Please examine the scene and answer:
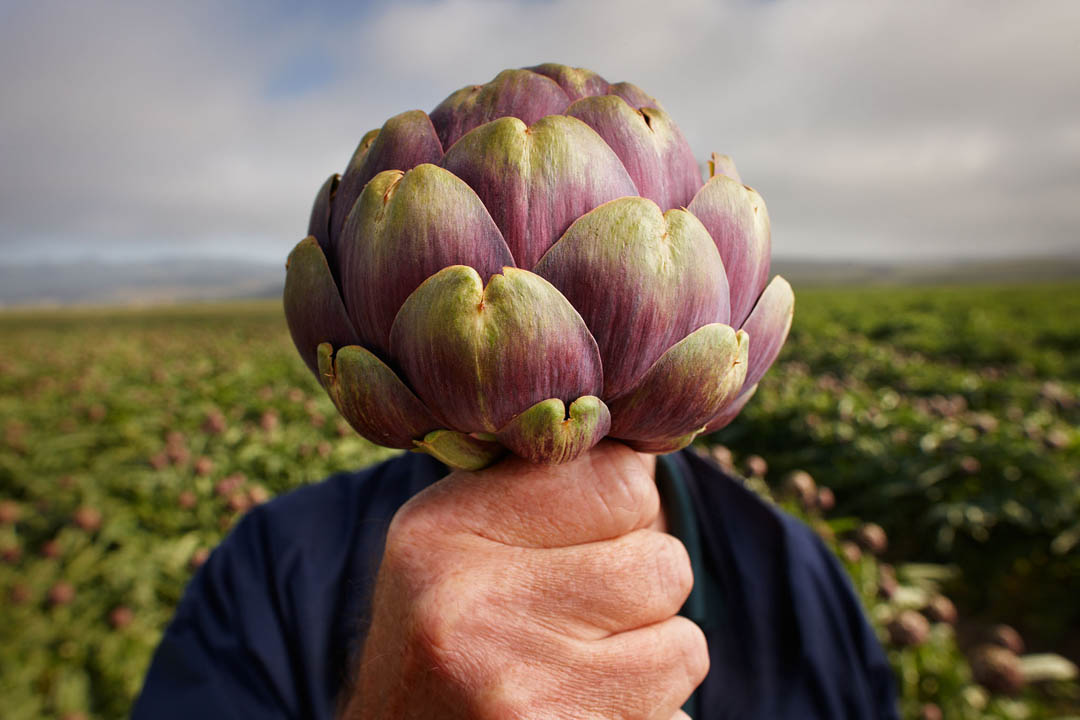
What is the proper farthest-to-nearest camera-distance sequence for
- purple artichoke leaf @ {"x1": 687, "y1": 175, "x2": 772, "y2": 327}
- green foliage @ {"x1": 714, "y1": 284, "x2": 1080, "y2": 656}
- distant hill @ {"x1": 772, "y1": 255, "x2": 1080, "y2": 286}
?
distant hill @ {"x1": 772, "y1": 255, "x2": 1080, "y2": 286} → green foliage @ {"x1": 714, "y1": 284, "x2": 1080, "y2": 656} → purple artichoke leaf @ {"x1": 687, "y1": 175, "x2": 772, "y2": 327}

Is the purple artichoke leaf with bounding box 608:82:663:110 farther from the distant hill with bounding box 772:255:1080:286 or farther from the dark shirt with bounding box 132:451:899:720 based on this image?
the distant hill with bounding box 772:255:1080:286

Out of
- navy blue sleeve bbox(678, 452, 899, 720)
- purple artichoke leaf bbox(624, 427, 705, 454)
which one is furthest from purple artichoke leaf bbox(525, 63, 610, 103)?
navy blue sleeve bbox(678, 452, 899, 720)

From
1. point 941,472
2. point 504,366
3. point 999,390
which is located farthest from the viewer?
point 999,390

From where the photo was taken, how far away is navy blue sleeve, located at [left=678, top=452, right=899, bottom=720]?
1.19 m

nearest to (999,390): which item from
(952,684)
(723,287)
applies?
(952,684)

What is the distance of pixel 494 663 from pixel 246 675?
0.79 m

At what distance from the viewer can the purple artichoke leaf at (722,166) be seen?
655mm

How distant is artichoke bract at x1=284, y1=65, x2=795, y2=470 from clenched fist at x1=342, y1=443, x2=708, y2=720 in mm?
77

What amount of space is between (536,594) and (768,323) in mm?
352

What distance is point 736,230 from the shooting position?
0.61m

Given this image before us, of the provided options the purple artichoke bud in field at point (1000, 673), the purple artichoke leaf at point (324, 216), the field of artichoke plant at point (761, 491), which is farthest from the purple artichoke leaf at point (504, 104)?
the purple artichoke bud in field at point (1000, 673)

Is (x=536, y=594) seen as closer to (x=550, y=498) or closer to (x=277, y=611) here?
(x=550, y=498)

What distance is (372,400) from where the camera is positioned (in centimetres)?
56

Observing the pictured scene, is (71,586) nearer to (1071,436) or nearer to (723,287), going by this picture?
(723,287)
